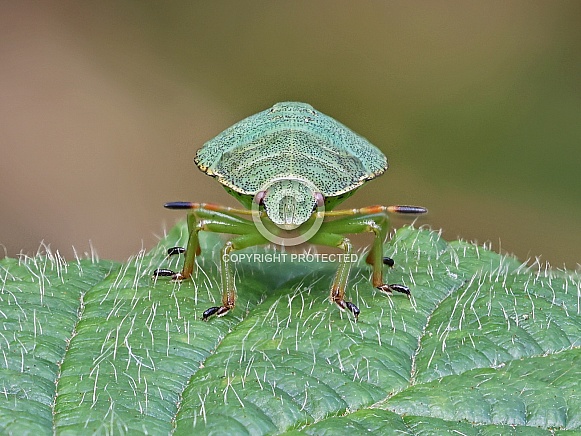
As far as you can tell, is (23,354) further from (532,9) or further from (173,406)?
(532,9)

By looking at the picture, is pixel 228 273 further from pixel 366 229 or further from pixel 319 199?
pixel 366 229

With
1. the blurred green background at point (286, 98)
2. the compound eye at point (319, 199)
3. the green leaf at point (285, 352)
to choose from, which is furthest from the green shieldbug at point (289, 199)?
the blurred green background at point (286, 98)

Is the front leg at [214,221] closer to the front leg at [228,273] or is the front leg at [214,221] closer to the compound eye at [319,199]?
the front leg at [228,273]

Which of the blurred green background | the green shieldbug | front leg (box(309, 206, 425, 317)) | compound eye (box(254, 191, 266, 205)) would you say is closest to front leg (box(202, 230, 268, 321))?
the green shieldbug

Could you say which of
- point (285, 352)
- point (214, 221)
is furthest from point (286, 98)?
point (285, 352)

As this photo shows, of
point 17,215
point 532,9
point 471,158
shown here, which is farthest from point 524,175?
point 17,215
